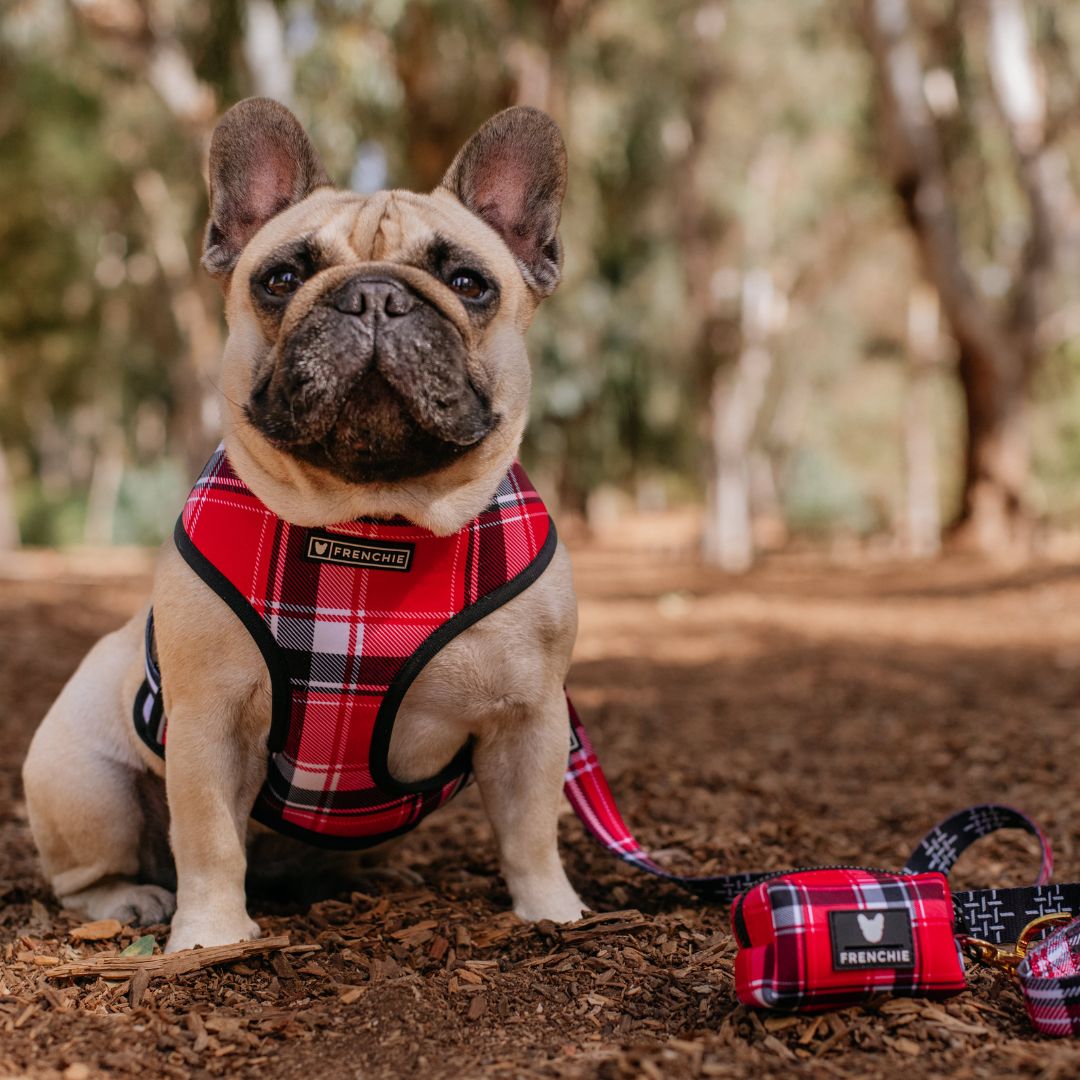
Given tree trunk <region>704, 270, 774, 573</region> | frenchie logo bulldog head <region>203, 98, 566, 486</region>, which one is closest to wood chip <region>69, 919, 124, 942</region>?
frenchie logo bulldog head <region>203, 98, 566, 486</region>

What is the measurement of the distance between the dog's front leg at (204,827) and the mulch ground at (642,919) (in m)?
0.15

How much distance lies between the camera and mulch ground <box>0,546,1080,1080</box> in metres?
2.06

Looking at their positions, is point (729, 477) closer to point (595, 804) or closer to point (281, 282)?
point (595, 804)

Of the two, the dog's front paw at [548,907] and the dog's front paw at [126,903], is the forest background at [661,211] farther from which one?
the dog's front paw at [548,907]

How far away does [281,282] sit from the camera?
106 inches

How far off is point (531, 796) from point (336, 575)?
2.38ft

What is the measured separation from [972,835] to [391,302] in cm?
197

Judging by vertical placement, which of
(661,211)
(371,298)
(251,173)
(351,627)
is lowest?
(351,627)

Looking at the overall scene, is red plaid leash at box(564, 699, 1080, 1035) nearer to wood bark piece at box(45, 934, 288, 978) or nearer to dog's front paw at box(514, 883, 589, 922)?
dog's front paw at box(514, 883, 589, 922)

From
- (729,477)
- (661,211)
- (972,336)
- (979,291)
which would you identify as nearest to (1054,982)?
(972,336)

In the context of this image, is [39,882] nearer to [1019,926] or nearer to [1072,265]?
[1019,926]

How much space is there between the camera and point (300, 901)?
3.15m

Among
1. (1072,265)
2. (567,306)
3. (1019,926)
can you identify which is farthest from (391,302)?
(567,306)

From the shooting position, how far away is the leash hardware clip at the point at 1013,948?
90.4 inches
